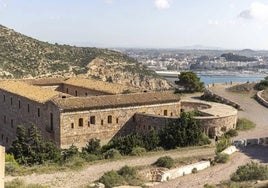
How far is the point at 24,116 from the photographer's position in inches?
1419

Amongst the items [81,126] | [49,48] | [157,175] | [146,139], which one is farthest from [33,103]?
[49,48]

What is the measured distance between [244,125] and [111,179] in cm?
1726

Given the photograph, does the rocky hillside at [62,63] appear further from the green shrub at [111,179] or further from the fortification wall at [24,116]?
the green shrub at [111,179]

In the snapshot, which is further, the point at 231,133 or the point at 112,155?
the point at 231,133

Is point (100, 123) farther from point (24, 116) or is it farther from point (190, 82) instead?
point (190, 82)

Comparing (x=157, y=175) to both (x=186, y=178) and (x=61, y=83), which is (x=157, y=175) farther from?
(x=61, y=83)

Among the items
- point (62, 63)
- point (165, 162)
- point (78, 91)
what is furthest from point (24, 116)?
point (62, 63)

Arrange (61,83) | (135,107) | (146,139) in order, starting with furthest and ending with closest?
1. (61,83)
2. (135,107)
3. (146,139)

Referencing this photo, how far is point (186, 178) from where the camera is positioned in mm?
21391

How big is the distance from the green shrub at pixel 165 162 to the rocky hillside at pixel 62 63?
150 feet

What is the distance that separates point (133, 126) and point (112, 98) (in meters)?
2.67

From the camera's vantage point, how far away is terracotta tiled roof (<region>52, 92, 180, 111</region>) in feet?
101

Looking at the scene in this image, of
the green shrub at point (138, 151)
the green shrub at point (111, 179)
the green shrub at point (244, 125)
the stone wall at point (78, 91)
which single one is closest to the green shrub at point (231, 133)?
the green shrub at point (244, 125)

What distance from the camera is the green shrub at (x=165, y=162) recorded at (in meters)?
22.7
